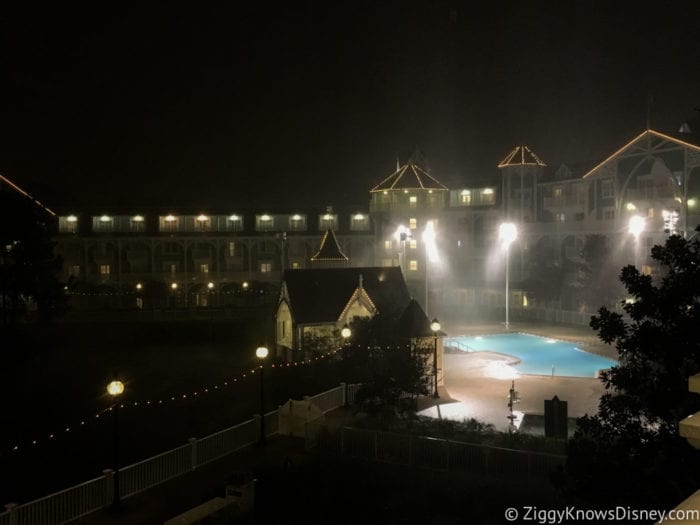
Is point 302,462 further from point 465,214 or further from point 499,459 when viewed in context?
point 465,214

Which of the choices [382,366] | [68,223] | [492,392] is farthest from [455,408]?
[68,223]

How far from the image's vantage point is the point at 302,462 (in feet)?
54.7

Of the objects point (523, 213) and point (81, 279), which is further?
point (523, 213)

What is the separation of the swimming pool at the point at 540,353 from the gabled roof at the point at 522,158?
73.6 ft

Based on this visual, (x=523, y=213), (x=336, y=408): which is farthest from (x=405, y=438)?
(x=523, y=213)

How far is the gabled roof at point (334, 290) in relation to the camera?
32250 millimetres

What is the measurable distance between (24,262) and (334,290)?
16.9m

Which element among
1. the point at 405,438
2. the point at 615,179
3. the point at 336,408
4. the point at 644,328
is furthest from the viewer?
the point at 615,179

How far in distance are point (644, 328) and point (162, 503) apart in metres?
10.6

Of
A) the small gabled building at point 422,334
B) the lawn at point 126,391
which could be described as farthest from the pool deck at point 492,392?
the lawn at point 126,391

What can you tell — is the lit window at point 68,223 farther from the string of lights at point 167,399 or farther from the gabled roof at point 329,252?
the string of lights at point 167,399

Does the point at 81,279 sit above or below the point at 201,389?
above

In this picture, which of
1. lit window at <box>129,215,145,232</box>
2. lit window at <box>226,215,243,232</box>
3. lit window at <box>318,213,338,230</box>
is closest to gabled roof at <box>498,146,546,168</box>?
lit window at <box>318,213,338,230</box>

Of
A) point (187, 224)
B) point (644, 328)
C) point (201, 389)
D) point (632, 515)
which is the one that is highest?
point (187, 224)
